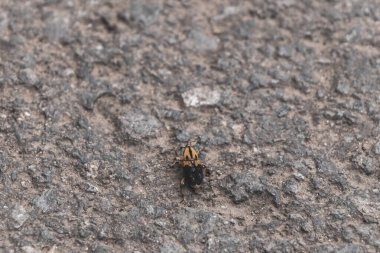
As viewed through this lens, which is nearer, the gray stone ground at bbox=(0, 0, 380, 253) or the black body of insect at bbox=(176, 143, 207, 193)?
the gray stone ground at bbox=(0, 0, 380, 253)

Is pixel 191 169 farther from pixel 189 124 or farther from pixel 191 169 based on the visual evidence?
pixel 189 124

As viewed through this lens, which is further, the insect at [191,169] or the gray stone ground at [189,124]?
the insect at [191,169]

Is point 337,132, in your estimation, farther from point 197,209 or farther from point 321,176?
point 197,209

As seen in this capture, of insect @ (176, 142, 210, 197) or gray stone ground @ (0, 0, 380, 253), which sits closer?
gray stone ground @ (0, 0, 380, 253)

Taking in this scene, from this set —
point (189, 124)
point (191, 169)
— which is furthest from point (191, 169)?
point (189, 124)
